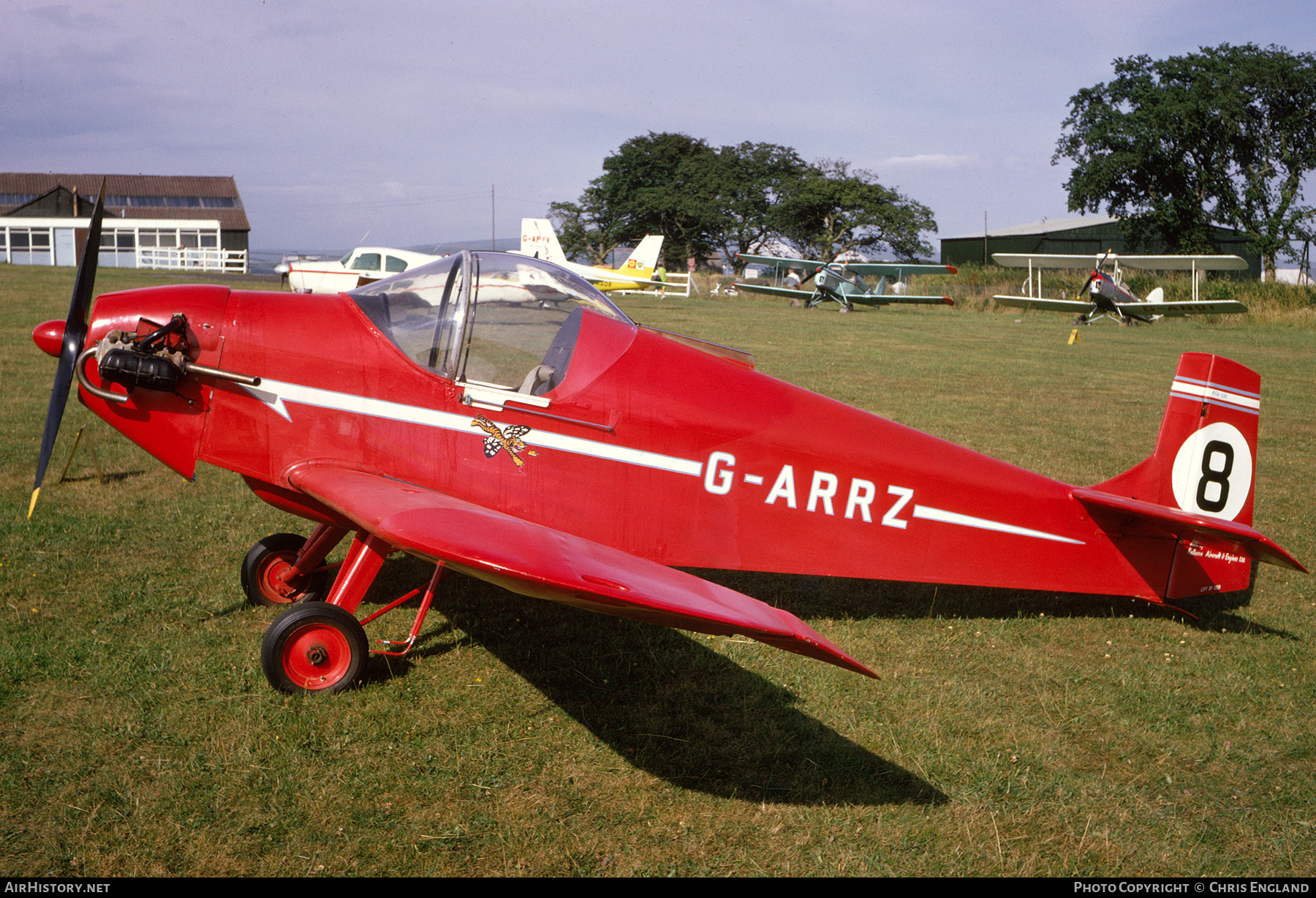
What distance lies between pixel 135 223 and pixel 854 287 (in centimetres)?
4779

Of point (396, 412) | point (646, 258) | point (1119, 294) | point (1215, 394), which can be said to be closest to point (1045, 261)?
point (1119, 294)

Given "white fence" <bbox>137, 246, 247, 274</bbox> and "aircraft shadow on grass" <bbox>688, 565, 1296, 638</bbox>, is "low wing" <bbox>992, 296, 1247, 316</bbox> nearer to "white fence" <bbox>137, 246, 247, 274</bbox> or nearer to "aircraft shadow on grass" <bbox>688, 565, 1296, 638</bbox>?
"aircraft shadow on grass" <bbox>688, 565, 1296, 638</bbox>

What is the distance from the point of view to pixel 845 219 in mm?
73000

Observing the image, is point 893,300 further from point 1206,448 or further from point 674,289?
point 1206,448

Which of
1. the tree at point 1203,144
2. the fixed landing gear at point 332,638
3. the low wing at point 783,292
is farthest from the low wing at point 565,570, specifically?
the tree at point 1203,144

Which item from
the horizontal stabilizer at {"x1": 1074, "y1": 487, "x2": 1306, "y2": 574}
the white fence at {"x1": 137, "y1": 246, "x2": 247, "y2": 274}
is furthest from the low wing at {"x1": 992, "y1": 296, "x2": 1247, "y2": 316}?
the white fence at {"x1": 137, "y1": 246, "x2": 247, "y2": 274}

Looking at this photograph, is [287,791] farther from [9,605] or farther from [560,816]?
[9,605]

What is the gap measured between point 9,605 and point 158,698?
1694 millimetres

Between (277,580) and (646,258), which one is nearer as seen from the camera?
(277,580)

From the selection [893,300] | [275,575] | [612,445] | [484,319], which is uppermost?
[893,300]

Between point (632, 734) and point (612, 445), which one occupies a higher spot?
point (612, 445)

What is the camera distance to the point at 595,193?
84.2m

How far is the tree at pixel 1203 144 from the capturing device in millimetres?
53250

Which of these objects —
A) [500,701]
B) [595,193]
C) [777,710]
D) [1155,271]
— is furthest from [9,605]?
[595,193]
